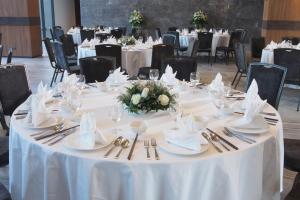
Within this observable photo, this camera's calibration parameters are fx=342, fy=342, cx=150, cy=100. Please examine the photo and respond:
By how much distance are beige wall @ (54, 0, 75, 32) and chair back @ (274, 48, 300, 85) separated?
11746mm

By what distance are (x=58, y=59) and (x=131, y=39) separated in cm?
147

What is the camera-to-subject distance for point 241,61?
6141mm

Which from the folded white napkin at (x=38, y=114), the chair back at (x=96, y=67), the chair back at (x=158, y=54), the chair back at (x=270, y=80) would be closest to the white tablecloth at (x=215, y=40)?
the chair back at (x=158, y=54)

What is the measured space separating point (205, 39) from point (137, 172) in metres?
8.14

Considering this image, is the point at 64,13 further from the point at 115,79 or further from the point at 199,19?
the point at 115,79

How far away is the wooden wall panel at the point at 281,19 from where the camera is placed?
10504 millimetres

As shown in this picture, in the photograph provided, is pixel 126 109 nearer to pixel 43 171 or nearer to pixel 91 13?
pixel 43 171

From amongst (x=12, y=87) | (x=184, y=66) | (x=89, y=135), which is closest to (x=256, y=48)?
(x=184, y=66)

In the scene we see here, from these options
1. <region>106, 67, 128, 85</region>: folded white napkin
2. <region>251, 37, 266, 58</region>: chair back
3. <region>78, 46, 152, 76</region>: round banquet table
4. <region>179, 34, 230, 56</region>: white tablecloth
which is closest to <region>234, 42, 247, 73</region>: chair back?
<region>78, 46, 152, 76</region>: round banquet table

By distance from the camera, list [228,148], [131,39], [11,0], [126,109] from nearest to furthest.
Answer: [228,148]
[126,109]
[131,39]
[11,0]

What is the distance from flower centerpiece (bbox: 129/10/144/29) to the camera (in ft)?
42.5

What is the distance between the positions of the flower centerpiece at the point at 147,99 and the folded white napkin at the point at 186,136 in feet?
1.29

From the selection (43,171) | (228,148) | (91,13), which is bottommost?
(43,171)

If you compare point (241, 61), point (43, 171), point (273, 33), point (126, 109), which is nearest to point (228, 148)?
point (126, 109)
